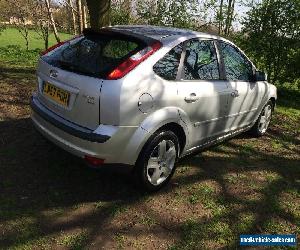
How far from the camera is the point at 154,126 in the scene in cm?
359

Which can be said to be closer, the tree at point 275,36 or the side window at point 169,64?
the side window at point 169,64

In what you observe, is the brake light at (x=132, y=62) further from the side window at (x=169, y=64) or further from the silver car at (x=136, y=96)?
the side window at (x=169, y=64)

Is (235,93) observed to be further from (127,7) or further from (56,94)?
(127,7)

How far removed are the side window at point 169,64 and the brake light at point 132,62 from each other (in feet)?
0.44

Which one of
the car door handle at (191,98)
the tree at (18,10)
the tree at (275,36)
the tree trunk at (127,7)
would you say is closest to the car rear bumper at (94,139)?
the car door handle at (191,98)

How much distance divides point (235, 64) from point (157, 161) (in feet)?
6.27

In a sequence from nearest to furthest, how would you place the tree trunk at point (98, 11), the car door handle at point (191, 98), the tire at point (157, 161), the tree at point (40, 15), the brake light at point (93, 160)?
the brake light at point (93, 160)
the tire at point (157, 161)
the car door handle at point (191, 98)
the tree trunk at point (98, 11)
the tree at point (40, 15)

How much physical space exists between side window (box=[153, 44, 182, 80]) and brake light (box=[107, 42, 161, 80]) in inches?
5.3

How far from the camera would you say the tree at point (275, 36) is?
32.2 feet

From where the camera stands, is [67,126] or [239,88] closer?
[67,126]

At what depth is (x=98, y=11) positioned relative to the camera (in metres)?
7.80

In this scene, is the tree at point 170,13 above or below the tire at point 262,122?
above

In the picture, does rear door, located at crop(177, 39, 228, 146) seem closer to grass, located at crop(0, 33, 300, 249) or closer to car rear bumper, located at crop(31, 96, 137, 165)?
grass, located at crop(0, 33, 300, 249)

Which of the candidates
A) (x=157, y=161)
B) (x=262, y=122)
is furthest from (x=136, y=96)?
(x=262, y=122)
